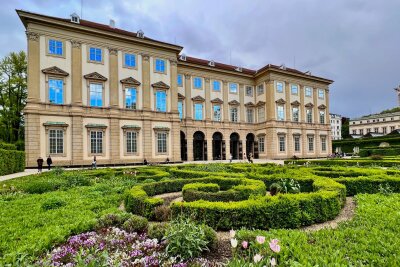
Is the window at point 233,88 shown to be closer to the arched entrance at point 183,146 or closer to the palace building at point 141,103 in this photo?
the palace building at point 141,103

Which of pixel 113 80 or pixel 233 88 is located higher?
pixel 233 88

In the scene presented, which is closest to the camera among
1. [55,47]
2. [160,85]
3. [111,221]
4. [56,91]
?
[111,221]

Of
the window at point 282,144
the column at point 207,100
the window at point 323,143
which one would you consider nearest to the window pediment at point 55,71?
the column at point 207,100

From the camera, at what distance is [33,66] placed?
2506 cm

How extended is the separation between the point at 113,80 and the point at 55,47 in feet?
21.5

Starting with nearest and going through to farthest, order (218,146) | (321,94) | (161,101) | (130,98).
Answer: (130,98) → (161,101) → (218,146) → (321,94)

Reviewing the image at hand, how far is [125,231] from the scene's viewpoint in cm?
526

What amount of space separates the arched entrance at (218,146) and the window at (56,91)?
2256 cm

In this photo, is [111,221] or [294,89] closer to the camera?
[111,221]

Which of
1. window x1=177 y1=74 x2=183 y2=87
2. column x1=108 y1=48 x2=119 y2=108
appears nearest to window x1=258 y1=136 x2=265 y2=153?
window x1=177 y1=74 x2=183 y2=87

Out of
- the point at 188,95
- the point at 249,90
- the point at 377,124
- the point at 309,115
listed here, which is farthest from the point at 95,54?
A: the point at 377,124

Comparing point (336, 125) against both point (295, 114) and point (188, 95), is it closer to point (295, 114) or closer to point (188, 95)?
point (295, 114)

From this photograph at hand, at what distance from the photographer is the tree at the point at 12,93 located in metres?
35.5

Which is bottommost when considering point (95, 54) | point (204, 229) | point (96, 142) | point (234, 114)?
point (204, 229)
